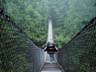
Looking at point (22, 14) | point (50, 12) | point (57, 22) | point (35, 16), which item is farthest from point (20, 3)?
point (50, 12)

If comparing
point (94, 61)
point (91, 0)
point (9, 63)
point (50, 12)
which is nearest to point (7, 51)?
point (9, 63)

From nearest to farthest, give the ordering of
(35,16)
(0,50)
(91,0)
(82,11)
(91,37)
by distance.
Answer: (0,50), (91,37), (91,0), (82,11), (35,16)

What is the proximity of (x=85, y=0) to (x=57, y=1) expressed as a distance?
24.7m

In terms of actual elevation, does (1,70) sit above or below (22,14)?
below

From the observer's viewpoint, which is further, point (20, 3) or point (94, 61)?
point (20, 3)

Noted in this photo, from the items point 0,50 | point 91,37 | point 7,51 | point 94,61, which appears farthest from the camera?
point 91,37

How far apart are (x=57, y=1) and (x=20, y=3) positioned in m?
24.5

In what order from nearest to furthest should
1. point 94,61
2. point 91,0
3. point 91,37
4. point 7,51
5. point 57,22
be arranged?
point 7,51 < point 94,61 < point 91,37 < point 91,0 < point 57,22

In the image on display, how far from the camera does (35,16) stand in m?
17.1

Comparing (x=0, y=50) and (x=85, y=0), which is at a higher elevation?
(x=85, y=0)

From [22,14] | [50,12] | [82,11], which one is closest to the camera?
[82,11]

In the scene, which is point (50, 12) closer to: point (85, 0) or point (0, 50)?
point (85, 0)

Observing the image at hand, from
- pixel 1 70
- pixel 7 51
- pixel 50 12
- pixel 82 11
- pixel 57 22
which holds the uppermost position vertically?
pixel 50 12

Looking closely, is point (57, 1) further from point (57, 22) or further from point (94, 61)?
point (94, 61)
